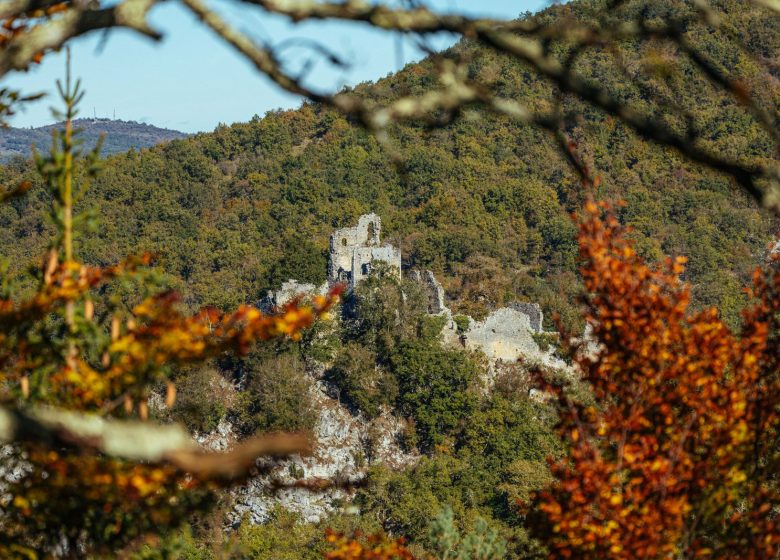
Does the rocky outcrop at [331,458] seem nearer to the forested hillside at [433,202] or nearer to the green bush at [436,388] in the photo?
the green bush at [436,388]

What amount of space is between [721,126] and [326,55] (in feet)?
192

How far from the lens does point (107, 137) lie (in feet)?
429

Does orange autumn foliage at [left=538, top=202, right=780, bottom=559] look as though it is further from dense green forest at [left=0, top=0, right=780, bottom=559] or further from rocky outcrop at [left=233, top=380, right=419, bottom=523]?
rocky outcrop at [left=233, top=380, right=419, bottom=523]

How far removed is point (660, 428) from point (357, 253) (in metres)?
26.2

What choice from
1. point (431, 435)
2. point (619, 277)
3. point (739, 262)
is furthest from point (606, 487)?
point (739, 262)

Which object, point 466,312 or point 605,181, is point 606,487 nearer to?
point 466,312

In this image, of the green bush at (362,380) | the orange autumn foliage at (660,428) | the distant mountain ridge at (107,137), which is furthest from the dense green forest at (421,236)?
the distant mountain ridge at (107,137)

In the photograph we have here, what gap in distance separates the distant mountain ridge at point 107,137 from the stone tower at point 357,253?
82150 millimetres

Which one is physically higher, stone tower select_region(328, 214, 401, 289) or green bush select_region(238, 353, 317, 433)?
stone tower select_region(328, 214, 401, 289)

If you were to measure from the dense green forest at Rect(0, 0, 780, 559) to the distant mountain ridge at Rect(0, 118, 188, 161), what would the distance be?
192 feet

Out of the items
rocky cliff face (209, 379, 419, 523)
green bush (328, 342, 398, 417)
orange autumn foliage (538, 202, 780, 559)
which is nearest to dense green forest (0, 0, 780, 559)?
green bush (328, 342, 398, 417)

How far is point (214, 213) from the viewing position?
52.2 m

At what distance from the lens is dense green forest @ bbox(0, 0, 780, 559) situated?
2736 cm

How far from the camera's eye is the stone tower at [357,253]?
1228 inches
